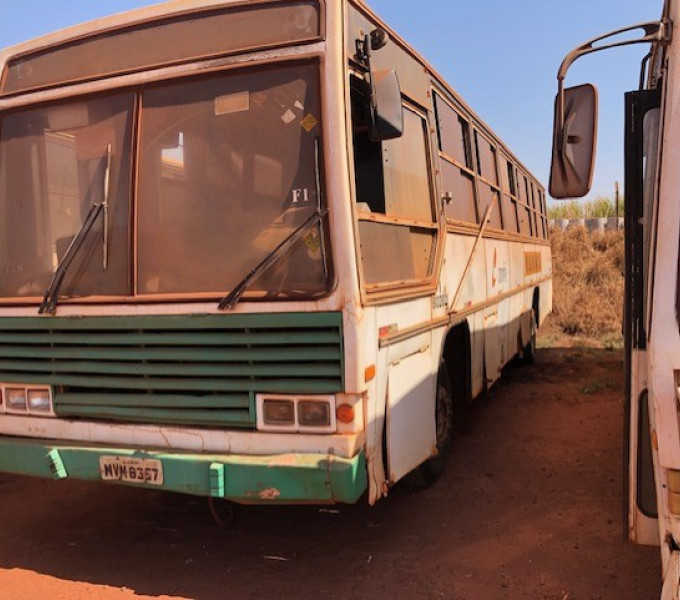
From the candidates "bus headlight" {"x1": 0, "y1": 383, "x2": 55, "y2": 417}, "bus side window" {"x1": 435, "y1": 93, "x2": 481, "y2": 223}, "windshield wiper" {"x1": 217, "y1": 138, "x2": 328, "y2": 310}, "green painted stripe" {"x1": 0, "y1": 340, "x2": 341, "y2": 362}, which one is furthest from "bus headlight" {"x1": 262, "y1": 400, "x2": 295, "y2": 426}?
"bus side window" {"x1": 435, "y1": 93, "x2": 481, "y2": 223}

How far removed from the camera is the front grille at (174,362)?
3.35 m

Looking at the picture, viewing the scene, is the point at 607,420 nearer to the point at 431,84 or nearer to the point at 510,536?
the point at 510,536

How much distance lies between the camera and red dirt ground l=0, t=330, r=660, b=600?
3576 millimetres

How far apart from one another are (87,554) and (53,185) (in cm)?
235

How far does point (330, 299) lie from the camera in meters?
3.30

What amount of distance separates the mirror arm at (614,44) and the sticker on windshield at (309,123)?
124 centimetres

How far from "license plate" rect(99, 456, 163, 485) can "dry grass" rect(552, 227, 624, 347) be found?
10.7 metres

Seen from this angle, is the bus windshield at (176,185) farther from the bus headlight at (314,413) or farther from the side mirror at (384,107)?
the bus headlight at (314,413)

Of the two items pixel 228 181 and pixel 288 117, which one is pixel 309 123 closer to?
pixel 288 117

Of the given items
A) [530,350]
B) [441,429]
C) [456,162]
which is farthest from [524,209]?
[441,429]

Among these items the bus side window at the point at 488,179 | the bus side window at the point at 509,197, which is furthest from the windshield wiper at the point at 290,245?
the bus side window at the point at 509,197

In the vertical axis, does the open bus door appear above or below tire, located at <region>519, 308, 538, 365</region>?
above

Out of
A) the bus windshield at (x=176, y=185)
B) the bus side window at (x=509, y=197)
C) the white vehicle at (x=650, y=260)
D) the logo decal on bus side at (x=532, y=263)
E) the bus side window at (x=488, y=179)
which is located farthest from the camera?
the logo decal on bus side at (x=532, y=263)

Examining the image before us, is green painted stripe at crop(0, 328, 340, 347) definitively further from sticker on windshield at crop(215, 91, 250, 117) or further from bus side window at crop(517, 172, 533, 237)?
bus side window at crop(517, 172, 533, 237)
